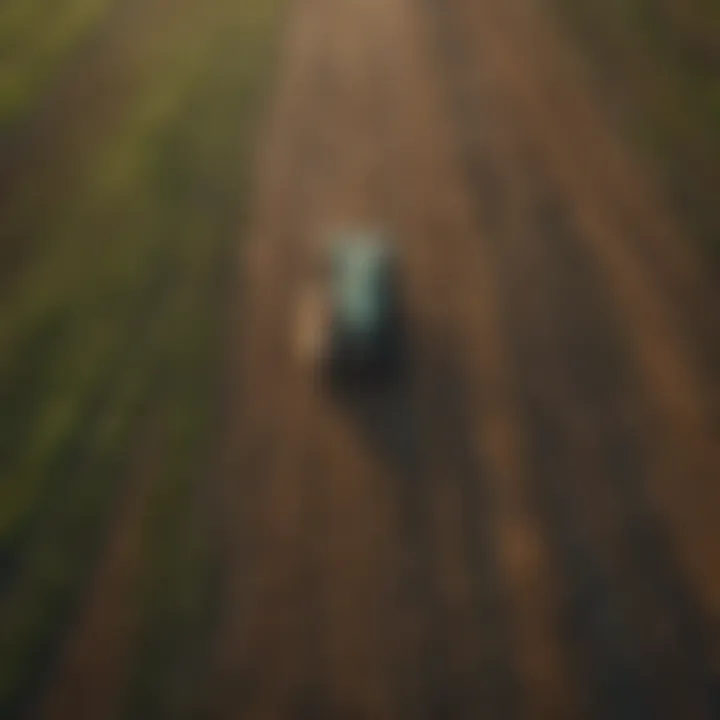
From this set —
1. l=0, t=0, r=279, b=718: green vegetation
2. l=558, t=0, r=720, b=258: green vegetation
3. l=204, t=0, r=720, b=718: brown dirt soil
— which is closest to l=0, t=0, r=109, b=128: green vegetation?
l=0, t=0, r=279, b=718: green vegetation

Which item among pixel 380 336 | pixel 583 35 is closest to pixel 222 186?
pixel 380 336

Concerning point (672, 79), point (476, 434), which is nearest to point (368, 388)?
point (476, 434)

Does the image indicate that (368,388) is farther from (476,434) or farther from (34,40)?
(34,40)

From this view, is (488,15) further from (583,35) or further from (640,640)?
(640,640)

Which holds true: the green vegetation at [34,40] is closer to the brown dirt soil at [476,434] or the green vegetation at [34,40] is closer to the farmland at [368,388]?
the farmland at [368,388]

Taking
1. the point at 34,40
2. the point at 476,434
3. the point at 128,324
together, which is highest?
the point at 34,40

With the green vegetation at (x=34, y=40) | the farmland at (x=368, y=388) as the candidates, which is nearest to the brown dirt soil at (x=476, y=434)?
the farmland at (x=368, y=388)

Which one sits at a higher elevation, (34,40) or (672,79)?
(34,40)
